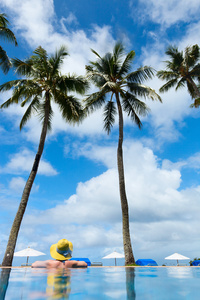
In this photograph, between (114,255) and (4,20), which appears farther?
(114,255)

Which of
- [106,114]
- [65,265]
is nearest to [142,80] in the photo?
[106,114]

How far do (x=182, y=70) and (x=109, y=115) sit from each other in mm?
8304

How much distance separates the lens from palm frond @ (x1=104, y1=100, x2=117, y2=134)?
17125 millimetres

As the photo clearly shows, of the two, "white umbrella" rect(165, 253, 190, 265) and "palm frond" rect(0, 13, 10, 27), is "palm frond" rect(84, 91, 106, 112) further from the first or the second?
"white umbrella" rect(165, 253, 190, 265)

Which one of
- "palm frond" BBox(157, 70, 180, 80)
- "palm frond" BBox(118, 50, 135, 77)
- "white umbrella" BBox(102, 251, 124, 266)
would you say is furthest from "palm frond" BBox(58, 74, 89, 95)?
"white umbrella" BBox(102, 251, 124, 266)

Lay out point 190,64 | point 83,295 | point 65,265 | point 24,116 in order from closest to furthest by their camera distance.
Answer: point 83,295, point 65,265, point 24,116, point 190,64

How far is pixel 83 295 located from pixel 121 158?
1228 centimetres

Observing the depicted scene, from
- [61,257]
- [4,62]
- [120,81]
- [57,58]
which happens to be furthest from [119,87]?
[61,257]

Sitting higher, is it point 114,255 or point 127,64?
point 127,64

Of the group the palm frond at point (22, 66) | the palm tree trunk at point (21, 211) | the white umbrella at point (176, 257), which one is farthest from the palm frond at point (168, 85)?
the white umbrella at point (176, 257)

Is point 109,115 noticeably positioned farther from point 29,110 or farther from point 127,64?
point 29,110

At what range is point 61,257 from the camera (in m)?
6.96

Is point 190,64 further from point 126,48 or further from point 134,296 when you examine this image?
point 134,296

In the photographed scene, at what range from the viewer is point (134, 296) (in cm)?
260
